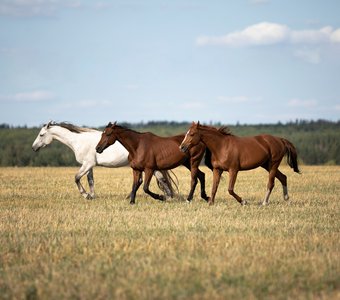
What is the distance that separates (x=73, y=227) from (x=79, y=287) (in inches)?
174

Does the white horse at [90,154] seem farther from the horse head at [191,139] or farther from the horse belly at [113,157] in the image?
the horse head at [191,139]

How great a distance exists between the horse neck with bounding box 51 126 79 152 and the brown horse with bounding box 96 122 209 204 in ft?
7.79

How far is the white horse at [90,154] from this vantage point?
A: 17.5 metres

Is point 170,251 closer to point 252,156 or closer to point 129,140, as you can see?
point 252,156

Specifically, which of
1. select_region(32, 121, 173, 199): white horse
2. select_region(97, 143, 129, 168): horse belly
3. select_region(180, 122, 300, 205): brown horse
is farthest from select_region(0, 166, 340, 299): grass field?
select_region(97, 143, 129, 168): horse belly

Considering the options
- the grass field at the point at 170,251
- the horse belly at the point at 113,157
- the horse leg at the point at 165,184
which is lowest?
the grass field at the point at 170,251

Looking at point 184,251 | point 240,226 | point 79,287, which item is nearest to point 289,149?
point 240,226

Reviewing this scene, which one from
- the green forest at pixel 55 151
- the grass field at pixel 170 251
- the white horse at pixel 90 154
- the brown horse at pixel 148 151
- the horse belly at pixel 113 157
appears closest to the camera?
the grass field at pixel 170 251

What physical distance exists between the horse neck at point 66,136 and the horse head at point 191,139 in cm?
415

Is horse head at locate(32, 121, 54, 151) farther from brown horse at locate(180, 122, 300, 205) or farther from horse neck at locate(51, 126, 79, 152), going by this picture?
brown horse at locate(180, 122, 300, 205)

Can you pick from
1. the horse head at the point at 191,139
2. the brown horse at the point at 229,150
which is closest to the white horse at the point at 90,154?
the brown horse at the point at 229,150

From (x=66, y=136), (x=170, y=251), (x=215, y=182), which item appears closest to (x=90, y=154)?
(x=66, y=136)

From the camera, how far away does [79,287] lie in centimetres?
696

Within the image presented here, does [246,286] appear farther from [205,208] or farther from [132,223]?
[205,208]
